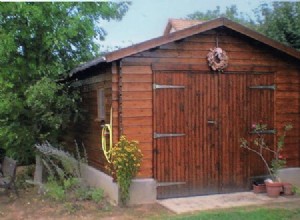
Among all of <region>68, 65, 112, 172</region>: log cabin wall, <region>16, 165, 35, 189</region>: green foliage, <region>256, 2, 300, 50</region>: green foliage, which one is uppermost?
<region>256, 2, 300, 50</region>: green foliage

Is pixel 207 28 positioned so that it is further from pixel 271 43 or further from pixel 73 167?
pixel 73 167

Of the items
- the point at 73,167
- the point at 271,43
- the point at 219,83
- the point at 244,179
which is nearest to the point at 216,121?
the point at 219,83

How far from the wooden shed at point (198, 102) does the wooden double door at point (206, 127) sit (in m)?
0.02

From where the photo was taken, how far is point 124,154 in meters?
7.92

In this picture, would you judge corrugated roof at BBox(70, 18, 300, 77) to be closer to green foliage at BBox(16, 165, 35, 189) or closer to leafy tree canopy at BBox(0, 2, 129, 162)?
leafy tree canopy at BBox(0, 2, 129, 162)

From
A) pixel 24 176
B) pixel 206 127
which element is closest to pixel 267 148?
pixel 206 127

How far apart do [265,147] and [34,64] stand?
582 centimetres

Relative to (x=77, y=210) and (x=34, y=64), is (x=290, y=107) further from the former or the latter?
(x=34, y=64)

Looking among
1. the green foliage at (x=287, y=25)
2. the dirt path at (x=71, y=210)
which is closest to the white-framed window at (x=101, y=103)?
the dirt path at (x=71, y=210)

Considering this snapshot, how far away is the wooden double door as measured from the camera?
8656 mm

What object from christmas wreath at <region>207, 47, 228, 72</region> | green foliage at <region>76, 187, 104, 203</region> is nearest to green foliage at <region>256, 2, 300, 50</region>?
christmas wreath at <region>207, 47, 228, 72</region>

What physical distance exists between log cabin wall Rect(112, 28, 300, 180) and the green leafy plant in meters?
0.33

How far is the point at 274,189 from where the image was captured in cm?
879

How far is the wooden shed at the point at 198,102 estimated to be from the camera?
8.41 metres
